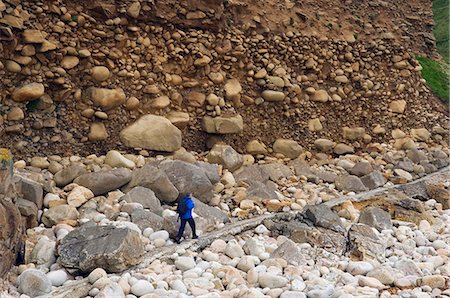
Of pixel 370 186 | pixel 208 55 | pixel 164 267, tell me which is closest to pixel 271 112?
pixel 208 55

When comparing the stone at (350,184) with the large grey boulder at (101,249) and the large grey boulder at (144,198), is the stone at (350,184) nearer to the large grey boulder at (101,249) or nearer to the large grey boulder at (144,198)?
the large grey boulder at (144,198)

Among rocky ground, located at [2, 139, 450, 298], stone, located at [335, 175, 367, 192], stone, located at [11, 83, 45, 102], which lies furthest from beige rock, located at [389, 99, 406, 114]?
stone, located at [11, 83, 45, 102]

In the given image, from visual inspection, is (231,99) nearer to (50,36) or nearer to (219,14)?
(219,14)

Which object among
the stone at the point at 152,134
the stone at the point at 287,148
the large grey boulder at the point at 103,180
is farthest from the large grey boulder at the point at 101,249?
the stone at the point at 287,148

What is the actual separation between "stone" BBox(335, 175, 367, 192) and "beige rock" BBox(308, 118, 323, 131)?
213 centimetres

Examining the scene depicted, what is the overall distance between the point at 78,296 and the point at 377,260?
3907mm

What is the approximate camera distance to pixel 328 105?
39.9 ft

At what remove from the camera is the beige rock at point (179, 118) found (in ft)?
31.5

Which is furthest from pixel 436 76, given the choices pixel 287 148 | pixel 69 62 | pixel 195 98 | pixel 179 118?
pixel 69 62

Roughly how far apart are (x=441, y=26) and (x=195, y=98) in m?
16.9

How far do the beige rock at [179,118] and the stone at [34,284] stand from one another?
5247 mm

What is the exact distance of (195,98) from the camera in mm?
10031

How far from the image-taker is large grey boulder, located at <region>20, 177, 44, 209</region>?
6418 millimetres

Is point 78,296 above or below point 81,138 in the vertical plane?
above
